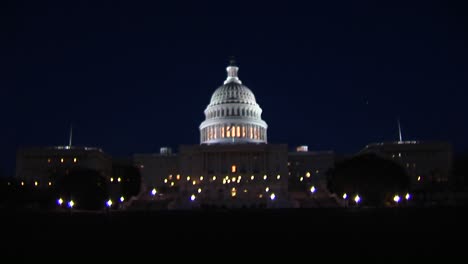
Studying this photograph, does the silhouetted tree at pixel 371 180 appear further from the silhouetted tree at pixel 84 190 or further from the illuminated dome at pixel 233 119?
the illuminated dome at pixel 233 119

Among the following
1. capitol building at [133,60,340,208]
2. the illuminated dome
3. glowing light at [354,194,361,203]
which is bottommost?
glowing light at [354,194,361,203]

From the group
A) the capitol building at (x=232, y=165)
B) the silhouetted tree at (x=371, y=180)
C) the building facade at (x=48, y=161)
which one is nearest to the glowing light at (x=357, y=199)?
the silhouetted tree at (x=371, y=180)

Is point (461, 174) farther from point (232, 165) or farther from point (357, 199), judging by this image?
point (232, 165)

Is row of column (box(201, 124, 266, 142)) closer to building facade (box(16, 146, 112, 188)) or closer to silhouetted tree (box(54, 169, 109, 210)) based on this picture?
building facade (box(16, 146, 112, 188))

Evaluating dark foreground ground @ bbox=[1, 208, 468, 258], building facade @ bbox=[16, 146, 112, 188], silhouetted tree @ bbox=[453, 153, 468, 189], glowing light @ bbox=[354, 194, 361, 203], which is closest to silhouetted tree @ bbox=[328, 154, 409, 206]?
glowing light @ bbox=[354, 194, 361, 203]

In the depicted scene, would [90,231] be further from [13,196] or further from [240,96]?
[240,96]

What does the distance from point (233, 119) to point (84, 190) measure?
53.2 m

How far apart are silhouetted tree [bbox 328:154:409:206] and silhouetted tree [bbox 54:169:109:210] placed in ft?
110

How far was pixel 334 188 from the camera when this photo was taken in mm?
75125

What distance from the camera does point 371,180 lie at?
6738cm

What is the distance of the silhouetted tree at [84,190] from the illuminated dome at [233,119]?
44774mm

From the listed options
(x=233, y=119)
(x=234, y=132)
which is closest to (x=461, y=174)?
(x=234, y=132)

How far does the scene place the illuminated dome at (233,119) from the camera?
117m

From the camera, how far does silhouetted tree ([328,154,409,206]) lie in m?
64.9
